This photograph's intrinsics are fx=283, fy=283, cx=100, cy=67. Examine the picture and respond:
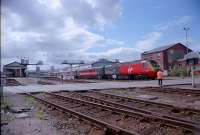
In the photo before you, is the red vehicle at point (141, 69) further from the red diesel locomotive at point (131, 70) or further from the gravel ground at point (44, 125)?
the gravel ground at point (44, 125)

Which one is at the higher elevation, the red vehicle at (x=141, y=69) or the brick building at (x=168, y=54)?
the brick building at (x=168, y=54)

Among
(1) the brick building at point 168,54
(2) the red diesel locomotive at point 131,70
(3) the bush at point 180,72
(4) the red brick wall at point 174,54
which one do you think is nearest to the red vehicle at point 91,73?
(2) the red diesel locomotive at point 131,70

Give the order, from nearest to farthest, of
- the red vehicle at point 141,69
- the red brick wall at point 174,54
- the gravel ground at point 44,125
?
the gravel ground at point 44,125
the red vehicle at point 141,69
the red brick wall at point 174,54

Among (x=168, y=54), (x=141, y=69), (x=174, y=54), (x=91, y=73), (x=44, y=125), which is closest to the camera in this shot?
(x=44, y=125)

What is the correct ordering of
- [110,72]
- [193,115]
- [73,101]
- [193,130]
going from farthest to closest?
[110,72] → [73,101] → [193,115] → [193,130]

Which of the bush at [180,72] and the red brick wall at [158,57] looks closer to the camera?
the bush at [180,72]

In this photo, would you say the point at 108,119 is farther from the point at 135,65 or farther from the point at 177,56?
the point at 177,56

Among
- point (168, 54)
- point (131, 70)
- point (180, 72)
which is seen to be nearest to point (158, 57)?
point (168, 54)

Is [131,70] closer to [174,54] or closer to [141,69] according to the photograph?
[141,69]

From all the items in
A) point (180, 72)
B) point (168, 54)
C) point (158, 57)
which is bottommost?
point (180, 72)

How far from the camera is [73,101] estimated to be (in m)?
15.1

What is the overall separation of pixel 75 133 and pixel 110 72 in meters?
41.7

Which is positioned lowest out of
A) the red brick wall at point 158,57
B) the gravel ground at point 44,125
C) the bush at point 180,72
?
the gravel ground at point 44,125

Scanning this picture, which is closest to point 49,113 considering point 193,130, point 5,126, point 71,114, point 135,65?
point 71,114
